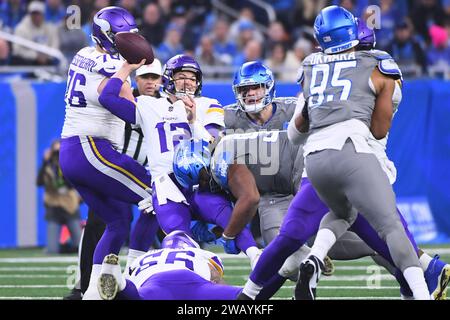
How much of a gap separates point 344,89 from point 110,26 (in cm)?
201

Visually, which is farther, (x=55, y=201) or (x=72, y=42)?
(x=72, y=42)

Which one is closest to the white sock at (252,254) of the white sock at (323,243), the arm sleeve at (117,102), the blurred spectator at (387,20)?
the white sock at (323,243)

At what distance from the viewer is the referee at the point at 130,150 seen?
7078mm

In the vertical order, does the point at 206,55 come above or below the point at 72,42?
Result: below

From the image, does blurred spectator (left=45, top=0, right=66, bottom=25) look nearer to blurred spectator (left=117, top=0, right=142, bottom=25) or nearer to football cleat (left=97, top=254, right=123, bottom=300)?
blurred spectator (left=117, top=0, right=142, bottom=25)

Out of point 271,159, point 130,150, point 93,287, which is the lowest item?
point 93,287

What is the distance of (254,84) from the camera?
22.3 ft

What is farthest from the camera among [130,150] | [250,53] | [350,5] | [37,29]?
[350,5]

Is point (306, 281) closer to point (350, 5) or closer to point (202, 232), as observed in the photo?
point (202, 232)

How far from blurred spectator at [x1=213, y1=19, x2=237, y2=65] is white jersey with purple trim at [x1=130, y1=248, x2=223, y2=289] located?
753 cm

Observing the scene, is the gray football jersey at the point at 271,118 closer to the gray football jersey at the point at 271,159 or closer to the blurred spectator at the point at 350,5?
the gray football jersey at the point at 271,159

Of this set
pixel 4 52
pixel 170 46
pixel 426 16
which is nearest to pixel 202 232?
pixel 4 52

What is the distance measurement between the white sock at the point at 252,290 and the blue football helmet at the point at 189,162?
3.22 ft

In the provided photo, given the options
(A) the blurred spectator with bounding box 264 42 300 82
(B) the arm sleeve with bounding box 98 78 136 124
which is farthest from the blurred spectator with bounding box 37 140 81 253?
(B) the arm sleeve with bounding box 98 78 136 124
